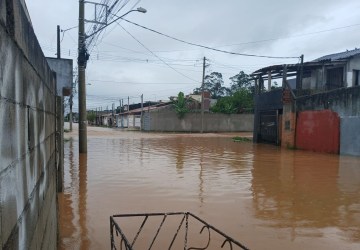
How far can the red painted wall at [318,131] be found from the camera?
65.1 feet

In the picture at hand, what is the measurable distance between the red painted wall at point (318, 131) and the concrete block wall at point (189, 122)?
88.2 feet

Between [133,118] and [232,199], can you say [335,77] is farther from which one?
[133,118]

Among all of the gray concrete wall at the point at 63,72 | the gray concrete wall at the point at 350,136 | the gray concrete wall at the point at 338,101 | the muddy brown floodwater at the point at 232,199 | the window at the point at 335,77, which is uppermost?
the window at the point at 335,77

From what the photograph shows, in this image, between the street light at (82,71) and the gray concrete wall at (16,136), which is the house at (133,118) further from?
the gray concrete wall at (16,136)

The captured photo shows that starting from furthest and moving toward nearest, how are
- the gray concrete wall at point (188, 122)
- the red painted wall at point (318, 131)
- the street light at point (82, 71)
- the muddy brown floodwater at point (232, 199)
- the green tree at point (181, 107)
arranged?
the gray concrete wall at point (188, 122), the green tree at point (181, 107), the red painted wall at point (318, 131), the street light at point (82, 71), the muddy brown floodwater at point (232, 199)

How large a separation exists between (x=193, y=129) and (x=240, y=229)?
43.3 meters

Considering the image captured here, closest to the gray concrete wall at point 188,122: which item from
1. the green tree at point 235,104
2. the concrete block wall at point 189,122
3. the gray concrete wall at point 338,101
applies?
the concrete block wall at point 189,122

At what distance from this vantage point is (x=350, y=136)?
18.6 m

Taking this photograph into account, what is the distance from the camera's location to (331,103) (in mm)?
20172

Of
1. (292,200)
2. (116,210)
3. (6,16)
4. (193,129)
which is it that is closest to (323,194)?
(292,200)

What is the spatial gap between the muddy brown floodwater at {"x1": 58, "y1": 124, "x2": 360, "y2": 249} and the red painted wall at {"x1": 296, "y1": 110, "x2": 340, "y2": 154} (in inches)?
229

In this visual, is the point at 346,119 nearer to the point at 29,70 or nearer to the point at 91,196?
the point at 91,196

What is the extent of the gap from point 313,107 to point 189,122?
28452 mm

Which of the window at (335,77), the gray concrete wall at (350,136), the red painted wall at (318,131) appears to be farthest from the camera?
the window at (335,77)
